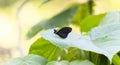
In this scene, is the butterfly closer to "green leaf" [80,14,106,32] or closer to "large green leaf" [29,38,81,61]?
"large green leaf" [29,38,81,61]

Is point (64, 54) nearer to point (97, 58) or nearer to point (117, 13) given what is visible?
point (97, 58)

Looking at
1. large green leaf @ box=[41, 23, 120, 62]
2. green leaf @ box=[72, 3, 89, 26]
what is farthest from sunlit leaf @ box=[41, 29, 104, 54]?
green leaf @ box=[72, 3, 89, 26]

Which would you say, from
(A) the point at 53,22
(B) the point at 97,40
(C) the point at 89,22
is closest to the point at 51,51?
(B) the point at 97,40

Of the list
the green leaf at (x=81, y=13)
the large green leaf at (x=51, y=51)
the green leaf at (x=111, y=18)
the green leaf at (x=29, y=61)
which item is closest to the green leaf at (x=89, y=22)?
the green leaf at (x=111, y=18)

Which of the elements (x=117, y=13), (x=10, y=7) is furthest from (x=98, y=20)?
(x=10, y=7)

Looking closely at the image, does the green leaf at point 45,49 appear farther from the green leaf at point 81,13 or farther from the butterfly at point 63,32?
the green leaf at point 81,13
